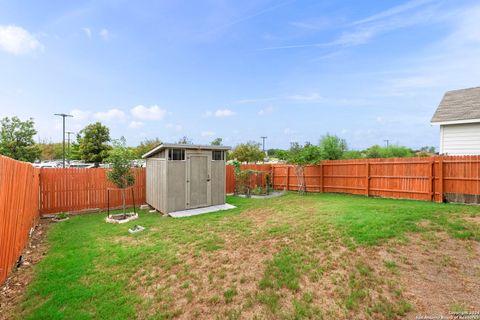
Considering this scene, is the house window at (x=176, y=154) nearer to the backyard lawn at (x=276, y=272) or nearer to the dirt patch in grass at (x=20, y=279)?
the backyard lawn at (x=276, y=272)

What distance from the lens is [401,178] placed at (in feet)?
31.2

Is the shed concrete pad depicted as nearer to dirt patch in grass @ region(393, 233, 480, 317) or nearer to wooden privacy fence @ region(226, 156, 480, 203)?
wooden privacy fence @ region(226, 156, 480, 203)

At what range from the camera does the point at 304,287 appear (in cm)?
313

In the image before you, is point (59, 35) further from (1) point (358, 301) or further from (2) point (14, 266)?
(1) point (358, 301)

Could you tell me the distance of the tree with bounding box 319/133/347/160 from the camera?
62.3 ft

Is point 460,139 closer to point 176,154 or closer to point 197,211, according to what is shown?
point 197,211

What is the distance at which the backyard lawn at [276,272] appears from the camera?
282 cm

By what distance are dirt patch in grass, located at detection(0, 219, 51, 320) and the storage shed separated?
3.58 m

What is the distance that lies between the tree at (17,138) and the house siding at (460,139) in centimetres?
2576

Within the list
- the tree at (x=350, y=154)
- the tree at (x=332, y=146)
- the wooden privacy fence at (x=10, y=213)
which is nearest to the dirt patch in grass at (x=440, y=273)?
the wooden privacy fence at (x=10, y=213)

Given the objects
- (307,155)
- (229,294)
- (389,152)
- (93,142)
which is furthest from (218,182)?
(93,142)

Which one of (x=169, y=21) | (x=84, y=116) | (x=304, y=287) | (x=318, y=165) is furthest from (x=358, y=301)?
(x=84, y=116)

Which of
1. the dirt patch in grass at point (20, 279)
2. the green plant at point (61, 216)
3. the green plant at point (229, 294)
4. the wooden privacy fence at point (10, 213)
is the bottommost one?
the green plant at point (61, 216)

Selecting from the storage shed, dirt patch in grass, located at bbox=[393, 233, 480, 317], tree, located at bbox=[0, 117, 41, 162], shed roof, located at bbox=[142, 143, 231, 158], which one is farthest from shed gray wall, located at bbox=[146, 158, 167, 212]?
tree, located at bbox=[0, 117, 41, 162]
